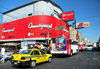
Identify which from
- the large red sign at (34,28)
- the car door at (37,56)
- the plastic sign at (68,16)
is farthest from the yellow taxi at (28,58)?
the plastic sign at (68,16)

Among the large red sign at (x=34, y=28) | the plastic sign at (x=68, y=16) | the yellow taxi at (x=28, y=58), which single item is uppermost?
the plastic sign at (x=68, y=16)

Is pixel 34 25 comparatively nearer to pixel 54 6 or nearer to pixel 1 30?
pixel 54 6

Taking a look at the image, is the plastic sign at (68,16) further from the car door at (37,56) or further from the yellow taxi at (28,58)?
the car door at (37,56)

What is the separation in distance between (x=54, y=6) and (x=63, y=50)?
2553cm

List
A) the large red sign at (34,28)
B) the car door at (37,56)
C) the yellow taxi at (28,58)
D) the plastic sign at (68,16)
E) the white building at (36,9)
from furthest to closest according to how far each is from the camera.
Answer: the plastic sign at (68,16)
the white building at (36,9)
the large red sign at (34,28)
the car door at (37,56)
the yellow taxi at (28,58)

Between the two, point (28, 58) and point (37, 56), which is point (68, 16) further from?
point (28, 58)

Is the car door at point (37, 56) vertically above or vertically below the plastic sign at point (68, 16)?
below

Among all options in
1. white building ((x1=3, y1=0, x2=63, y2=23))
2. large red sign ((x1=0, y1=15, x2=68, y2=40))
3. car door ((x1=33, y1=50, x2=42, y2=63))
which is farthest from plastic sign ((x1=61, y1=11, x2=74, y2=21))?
car door ((x1=33, y1=50, x2=42, y2=63))

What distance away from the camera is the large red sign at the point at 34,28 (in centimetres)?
2916

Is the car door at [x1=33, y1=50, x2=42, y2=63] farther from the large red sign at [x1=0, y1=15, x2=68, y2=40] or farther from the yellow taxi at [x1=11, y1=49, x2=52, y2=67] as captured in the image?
the large red sign at [x1=0, y1=15, x2=68, y2=40]

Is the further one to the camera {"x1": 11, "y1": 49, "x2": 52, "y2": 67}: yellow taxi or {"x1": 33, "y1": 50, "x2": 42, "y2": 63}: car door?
{"x1": 33, "y1": 50, "x2": 42, "y2": 63}: car door

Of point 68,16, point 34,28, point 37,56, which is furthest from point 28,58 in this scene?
point 68,16

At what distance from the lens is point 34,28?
29.7 meters

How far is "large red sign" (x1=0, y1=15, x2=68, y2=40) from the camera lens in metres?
29.2
